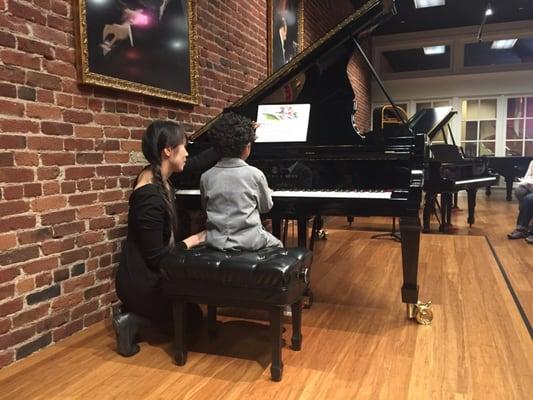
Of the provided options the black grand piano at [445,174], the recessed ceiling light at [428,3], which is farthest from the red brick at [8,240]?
the recessed ceiling light at [428,3]

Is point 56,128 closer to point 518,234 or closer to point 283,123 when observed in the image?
point 283,123

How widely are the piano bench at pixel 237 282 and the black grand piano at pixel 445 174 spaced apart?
342 centimetres

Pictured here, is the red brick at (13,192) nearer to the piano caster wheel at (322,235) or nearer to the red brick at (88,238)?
the red brick at (88,238)

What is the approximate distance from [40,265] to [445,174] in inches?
172

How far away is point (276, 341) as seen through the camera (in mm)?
1827

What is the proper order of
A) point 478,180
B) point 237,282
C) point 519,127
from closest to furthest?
1. point 237,282
2. point 478,180
3. point 519,127

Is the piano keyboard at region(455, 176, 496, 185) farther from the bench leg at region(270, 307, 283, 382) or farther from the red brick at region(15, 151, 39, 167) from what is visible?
the red brick at region(15, 151, 39, 167)

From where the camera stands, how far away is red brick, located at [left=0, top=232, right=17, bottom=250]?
191cm

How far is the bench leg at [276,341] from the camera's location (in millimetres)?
1806

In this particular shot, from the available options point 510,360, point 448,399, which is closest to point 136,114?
point 448,399

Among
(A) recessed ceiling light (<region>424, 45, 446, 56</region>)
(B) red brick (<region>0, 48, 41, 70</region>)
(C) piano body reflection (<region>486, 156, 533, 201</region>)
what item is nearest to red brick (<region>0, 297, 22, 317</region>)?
(B) red brick (<region>0, 48, 41, 70</region>)

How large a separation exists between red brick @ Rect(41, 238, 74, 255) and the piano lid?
3.49 feet

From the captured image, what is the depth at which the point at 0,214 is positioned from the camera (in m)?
1.89

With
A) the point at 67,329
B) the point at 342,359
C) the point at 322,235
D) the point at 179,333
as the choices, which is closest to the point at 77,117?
the point at 67,329
